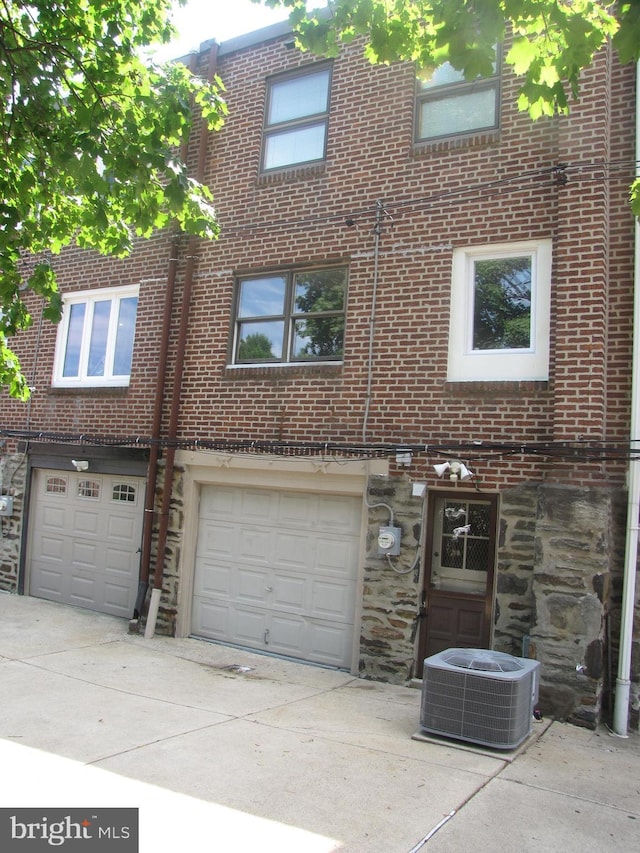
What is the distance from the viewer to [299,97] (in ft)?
31.2

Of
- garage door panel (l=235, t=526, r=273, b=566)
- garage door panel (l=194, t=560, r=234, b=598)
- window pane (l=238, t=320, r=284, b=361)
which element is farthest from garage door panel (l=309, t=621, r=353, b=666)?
window pane (l=238, t=320, r=284, b=361)

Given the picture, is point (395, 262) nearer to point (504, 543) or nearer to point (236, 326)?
point (236, 326)

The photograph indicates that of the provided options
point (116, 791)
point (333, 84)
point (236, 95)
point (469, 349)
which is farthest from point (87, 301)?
point (116, 791)

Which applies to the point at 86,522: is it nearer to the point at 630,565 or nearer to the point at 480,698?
the point at 480,698

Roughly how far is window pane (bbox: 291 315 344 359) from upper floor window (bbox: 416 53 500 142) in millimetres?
2400

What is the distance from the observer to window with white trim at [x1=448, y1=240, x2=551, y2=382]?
7398mm

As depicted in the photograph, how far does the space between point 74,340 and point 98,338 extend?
0.59m

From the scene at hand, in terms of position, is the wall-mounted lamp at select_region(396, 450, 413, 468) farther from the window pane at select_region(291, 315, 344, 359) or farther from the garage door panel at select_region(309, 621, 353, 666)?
the garage door panel at select_region(309, 621, 353, 666)

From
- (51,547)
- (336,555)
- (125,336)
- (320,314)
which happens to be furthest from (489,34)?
(51,547)

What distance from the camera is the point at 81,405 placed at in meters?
10.9

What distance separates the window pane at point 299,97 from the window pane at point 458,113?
60.6 inches

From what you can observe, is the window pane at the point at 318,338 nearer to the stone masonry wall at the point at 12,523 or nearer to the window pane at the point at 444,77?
the window pane at the point at 444,77

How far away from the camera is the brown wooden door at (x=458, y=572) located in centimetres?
744

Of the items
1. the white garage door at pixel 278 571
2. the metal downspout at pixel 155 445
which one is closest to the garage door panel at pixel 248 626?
the white garage door at pixel 278 571
